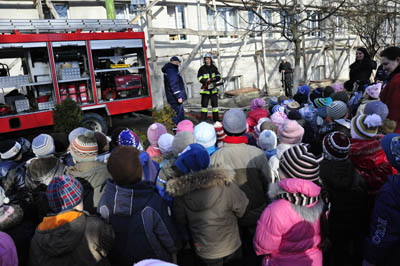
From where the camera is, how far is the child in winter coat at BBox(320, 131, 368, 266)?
228 centimetres

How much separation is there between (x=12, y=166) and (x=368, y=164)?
3.42 metres

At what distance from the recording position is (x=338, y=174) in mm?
2285

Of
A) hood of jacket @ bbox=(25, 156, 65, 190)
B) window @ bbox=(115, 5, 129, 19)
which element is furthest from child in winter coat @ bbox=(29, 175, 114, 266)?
window @ bbox=(115, 5, 129, 19)

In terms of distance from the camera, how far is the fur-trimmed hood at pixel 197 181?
212 cm

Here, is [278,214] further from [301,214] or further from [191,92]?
[191,92]

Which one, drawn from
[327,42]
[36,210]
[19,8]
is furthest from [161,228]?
[327,42]

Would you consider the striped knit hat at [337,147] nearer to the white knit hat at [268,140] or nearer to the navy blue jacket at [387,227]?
the navy blue jacket at [387,227]

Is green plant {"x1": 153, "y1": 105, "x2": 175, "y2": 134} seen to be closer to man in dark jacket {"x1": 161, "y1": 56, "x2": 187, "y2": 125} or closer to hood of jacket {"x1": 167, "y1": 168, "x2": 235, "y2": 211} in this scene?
man in dark jacket {"x1": 161, "y1": 56, "x2": 187, "y2": 125}

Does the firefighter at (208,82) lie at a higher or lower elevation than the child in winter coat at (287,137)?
higher

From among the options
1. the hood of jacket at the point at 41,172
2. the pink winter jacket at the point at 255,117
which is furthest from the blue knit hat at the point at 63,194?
the pink winter jacket at the point at 255,117

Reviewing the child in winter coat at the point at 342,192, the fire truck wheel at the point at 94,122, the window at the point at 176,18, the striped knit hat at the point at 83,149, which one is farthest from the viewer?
Result: the window at the point at 176,18

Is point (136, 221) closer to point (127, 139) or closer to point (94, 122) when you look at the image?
point (127, 139)

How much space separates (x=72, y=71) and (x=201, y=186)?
6.15 meters

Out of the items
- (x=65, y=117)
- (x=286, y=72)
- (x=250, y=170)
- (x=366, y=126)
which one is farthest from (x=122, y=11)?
(x=366, y=126)
